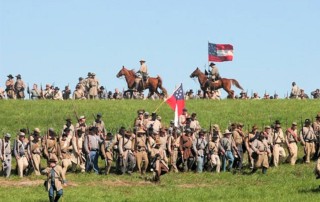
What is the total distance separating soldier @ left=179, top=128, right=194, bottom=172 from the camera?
38688 millimetres

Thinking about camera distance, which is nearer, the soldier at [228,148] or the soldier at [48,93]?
the soldier at [228,148]

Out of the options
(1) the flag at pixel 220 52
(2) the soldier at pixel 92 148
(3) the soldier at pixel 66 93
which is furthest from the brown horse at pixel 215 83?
(2) the soldier at pixel 92 148

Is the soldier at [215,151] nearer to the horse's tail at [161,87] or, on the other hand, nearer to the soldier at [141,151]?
the soldier at [141,151]

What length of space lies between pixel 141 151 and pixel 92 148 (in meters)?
2.01

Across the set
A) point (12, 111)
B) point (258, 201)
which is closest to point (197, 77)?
point (12, 111)

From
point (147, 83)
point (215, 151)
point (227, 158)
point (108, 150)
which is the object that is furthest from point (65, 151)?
point (147, 83)

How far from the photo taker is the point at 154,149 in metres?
37.9

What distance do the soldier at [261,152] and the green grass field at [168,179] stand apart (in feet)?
1.27

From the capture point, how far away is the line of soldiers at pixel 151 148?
1468 inches

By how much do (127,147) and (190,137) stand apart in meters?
2.77

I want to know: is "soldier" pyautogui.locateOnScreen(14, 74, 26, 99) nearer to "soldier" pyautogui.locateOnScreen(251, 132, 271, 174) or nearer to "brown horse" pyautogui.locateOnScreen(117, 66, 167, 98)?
"brown horse" pyautogui.locateOnScreen(117, 66, 167, 98)

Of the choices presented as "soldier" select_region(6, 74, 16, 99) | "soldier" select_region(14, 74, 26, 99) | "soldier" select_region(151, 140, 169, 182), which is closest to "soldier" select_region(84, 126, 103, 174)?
"soldier" select_region(151, 140, 169, 182)

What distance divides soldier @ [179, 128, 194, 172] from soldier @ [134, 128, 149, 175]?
151cm

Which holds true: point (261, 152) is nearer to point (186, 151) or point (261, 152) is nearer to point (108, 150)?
point (186, 151)
